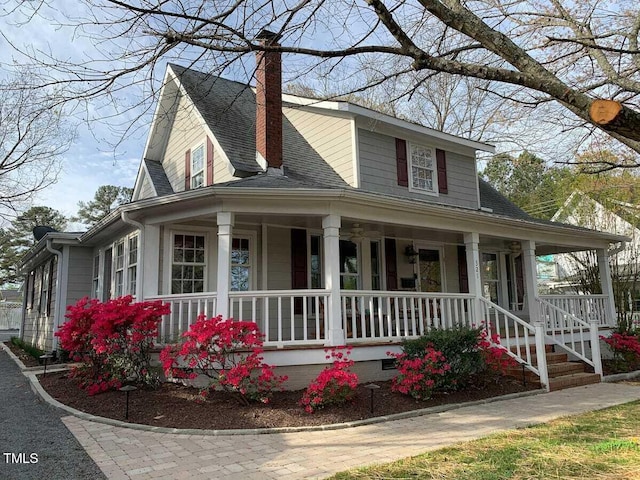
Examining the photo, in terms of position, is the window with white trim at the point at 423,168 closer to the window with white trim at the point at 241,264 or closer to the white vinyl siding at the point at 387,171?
the white vinyl siding at the point at 387,171

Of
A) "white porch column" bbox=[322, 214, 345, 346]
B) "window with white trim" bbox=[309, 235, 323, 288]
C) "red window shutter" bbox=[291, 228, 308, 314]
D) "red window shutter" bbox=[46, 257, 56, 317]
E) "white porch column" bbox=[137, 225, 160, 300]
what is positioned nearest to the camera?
"white porch column" bbox=[322, 214, 345, 346]

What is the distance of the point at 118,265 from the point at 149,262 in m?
2.70

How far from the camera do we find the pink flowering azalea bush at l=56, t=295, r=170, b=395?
7188mm

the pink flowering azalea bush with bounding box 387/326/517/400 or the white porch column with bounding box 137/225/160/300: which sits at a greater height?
the white porch column with bounding box 137/225/160/300

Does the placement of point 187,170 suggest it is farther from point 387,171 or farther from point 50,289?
point 50,289

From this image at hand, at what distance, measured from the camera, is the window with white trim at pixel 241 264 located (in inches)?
370

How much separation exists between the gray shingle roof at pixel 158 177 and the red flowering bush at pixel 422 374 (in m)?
7.70

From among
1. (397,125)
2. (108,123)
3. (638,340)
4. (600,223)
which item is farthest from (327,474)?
(600,223)

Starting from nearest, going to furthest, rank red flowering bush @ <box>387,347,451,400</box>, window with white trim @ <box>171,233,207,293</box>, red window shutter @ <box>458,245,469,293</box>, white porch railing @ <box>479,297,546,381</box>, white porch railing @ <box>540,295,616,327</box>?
red flowering bush @ <box>387,347,451,400</box> → white porch railing @ <box>479,297,546,381</box> → window with white trim @ <box>171,233,207,293</box> → white porch railing @ <box>540,295,616,327</box> → red window shutter @ <box>458,245,469,293</box>

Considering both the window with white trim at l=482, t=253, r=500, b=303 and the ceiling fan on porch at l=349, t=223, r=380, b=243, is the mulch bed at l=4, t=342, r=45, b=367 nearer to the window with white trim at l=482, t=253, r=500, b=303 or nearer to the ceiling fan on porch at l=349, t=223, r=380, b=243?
the ceiling fan on porch at l=349, t=223, r=380, b=243

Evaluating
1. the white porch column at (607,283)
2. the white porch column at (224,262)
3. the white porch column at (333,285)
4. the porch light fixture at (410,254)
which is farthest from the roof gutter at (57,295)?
the white porch column at (607,283)

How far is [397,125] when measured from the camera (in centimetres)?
1078

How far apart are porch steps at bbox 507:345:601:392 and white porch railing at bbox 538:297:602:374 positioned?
0.73 ft

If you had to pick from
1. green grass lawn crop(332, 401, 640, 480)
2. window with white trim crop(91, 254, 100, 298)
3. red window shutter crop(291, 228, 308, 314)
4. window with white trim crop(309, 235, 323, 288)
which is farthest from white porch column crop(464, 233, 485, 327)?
window with white trim crop(91, 254, 100, 298)
